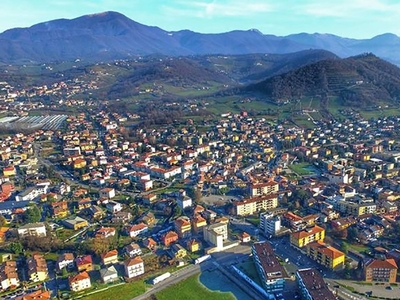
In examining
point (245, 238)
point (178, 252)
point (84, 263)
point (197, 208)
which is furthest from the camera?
point (197, 208)

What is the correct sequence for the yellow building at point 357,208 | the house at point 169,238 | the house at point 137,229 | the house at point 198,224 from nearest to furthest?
the house at point 169,238, the house at point 137,229, the house at point 198,224, the yellow building at point 357,208

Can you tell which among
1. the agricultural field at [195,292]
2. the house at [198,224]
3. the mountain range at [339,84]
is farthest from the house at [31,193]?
the mountain range at [339,84]

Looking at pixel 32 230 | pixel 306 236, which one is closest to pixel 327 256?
pixel 306 236

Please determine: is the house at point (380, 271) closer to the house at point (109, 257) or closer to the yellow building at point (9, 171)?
the house at point (109, 257)

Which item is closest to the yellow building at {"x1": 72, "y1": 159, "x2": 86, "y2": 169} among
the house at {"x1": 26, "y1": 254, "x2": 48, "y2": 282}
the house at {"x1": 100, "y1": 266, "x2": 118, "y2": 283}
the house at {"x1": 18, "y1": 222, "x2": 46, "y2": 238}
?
the house at {"x1": 18, "y1": 222, "x2": 46, "y2": 238}

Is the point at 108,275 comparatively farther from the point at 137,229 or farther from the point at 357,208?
the point at 357,208

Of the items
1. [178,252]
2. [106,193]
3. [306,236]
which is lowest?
[178,252]

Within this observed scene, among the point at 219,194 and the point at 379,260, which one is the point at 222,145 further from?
the point at 379,260
